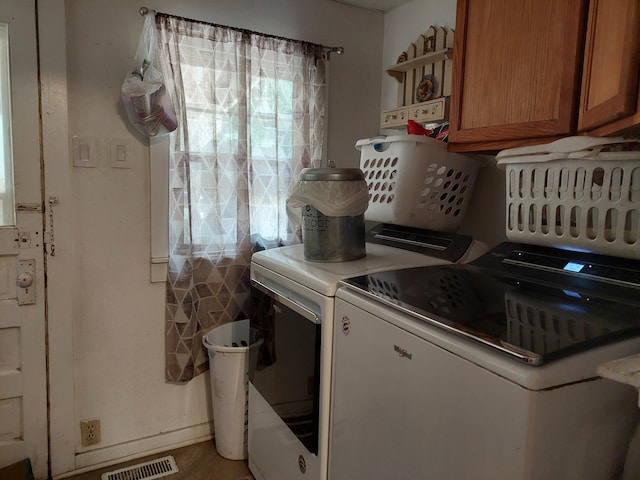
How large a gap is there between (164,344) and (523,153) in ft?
5.75

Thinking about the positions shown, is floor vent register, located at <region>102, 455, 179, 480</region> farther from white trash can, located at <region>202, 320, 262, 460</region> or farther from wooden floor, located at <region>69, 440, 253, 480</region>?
white trash can, located at <region>202, 320, 262, 460</region>

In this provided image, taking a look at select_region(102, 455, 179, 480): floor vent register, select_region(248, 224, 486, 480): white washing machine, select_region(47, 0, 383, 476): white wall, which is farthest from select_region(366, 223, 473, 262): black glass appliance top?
select_region(102, 455, 179, 480): floor vent register

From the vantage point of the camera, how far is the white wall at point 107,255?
6.15 ft

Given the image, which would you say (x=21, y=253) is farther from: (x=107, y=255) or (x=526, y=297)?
(x=526, y=297)

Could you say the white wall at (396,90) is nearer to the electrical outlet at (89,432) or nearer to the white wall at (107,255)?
the white wall at (107,255)

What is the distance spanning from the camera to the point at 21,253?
1840mm

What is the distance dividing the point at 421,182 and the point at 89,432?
1831 mm

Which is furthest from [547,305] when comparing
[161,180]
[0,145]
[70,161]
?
[0,145]

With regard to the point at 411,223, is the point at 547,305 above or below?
below

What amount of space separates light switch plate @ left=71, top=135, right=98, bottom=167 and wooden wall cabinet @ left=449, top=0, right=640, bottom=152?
1474 millimetres

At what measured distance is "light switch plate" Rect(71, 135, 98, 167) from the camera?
191 centimetres

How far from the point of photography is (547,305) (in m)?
1.07

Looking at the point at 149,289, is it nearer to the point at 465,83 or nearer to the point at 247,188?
the point at 247,188

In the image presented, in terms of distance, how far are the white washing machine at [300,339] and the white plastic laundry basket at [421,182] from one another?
11 centimetres
